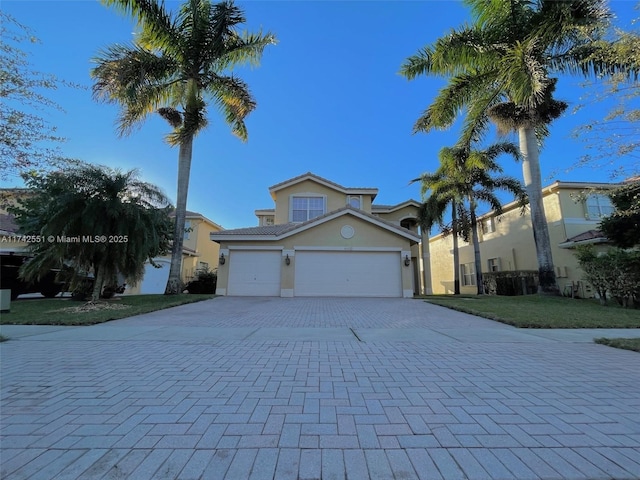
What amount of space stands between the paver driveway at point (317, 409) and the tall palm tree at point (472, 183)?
14.6 m

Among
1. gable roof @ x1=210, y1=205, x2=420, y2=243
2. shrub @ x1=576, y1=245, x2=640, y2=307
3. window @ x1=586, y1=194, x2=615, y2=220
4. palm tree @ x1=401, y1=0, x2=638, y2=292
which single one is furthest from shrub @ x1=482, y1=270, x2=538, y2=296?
gable roof @ x1=210, y1=205, x2=420, y2=243

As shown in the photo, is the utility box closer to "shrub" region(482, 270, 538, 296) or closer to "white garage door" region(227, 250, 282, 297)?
"white garage door" region(227, 250, 282, 297)

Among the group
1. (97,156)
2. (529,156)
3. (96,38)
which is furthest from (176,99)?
(529,156)

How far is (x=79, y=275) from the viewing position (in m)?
11.7

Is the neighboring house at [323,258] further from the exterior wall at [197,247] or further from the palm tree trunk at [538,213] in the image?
the exterior wall at [197,247]

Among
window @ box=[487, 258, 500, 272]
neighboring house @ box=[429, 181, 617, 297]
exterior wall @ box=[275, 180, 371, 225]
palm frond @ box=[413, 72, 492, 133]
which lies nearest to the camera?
palm frond @ box=[413, 72, 492, 133]

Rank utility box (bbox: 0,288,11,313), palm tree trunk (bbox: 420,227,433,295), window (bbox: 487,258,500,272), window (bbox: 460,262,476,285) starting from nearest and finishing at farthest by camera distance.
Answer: utility box (bbox: 0,288,11,313) < palm tree trunk (bbox: 420,227,433,295) < window (bbox: 487,258,500,272) < window (bbox: 460,262,476,285)

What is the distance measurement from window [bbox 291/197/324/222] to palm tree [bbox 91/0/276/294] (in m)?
6.54

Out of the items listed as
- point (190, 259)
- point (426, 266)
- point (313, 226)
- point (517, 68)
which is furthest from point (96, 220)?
point (426, 266)

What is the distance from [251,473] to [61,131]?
325 inches

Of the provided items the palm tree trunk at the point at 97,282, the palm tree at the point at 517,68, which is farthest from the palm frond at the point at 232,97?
the palm tree trunk at the point at 97,282

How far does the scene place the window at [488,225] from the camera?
23666mm

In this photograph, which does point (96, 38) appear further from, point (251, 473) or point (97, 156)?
point (251, 473)

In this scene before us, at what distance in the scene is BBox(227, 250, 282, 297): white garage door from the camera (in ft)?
51.7
